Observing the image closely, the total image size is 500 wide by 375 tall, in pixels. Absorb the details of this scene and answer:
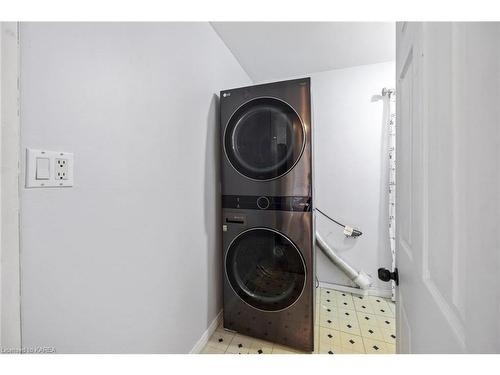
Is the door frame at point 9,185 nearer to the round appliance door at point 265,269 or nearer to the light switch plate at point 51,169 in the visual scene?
the light switch plate at point 51,169

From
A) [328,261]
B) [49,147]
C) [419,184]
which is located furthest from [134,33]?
[328,261]

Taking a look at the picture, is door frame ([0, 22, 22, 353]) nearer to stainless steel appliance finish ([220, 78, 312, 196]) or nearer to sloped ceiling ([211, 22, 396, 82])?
stainless steel appliance finish ([220, 78, 312, 196])

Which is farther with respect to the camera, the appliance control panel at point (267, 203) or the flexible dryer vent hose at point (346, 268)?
the flexible dryer vent hose at point (346, 268)

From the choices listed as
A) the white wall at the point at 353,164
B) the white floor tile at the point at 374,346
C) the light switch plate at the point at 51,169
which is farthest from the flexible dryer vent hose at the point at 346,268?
the light switch plate at the point at 51,169

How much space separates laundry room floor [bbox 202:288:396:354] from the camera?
57.1 inches

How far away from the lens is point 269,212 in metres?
1.45

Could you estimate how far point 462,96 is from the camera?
315mm

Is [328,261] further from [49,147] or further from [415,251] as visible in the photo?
[49,147]

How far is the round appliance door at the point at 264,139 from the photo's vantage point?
139 centimetres

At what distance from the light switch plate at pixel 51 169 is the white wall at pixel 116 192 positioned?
2 cm

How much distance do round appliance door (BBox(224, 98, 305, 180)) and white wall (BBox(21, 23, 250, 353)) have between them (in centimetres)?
26

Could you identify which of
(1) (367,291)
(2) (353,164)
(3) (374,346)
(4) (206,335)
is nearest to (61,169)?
(4) (206,335)

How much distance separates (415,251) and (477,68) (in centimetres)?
46

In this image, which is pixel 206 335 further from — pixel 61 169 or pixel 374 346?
pixel 61 169
